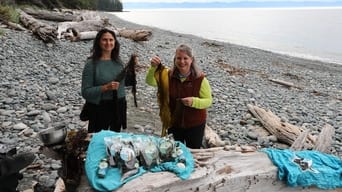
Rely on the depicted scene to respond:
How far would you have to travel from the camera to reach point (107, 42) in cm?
438

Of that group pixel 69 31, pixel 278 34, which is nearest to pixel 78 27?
pixel 69 31

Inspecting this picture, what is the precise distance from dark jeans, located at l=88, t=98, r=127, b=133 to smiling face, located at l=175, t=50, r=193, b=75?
0.95 m

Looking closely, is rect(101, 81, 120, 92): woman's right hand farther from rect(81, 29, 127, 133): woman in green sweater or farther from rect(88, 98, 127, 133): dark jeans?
rect(88, 98, 127, 133): dark jeans

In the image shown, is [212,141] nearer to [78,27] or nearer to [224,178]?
[224,178]

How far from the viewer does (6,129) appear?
6562 millimetres

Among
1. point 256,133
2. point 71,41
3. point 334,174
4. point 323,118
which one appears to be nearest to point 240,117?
point 256,133

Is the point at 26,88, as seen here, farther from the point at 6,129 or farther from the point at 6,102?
the point at 6,129

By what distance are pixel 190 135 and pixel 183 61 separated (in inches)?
37.5

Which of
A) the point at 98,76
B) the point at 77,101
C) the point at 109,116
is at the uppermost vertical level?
the point at 98,76

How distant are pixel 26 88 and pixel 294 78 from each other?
11.8 metres

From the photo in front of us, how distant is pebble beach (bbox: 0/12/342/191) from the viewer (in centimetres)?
679

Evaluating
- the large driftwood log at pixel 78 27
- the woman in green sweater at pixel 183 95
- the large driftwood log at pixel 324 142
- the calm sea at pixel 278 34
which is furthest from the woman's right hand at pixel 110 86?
the calm sea at pixel 278 34

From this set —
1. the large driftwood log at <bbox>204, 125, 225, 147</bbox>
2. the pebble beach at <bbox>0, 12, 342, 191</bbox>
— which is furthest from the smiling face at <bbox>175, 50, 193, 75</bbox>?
the large driftwood log at <bbox>204, 125, 225, 147</bbox>

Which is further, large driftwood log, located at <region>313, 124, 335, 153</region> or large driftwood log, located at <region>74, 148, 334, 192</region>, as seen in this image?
large driftwood log, located at <region>313, 124, 335, 153</region>
